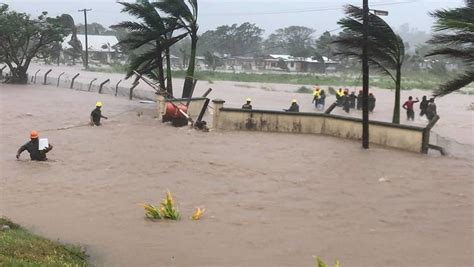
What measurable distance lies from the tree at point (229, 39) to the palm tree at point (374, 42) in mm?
99517

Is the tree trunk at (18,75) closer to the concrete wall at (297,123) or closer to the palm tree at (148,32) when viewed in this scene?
the palm tree at (148,32)

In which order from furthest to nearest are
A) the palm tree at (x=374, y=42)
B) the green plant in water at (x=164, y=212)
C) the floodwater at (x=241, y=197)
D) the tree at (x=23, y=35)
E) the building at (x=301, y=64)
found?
the building at (x=301, y=64) → the tree at (x=23, y=35) → the palm tree at (x=374, y=42) → the green plant in water at (x=164, y=212) → the floodwater at (x=241, y=197)

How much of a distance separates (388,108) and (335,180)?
23664mm

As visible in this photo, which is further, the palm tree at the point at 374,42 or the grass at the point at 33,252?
the palm tree at the point at 374,42

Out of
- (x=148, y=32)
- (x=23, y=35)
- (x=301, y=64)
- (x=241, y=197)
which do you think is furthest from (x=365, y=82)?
(x=301, y=64)

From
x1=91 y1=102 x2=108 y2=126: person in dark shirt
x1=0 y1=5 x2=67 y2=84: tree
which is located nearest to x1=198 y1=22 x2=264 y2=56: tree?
x1=0 y1=5 x2=67 y2=84: tree

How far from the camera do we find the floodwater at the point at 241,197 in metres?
8.53

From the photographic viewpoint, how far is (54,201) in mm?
11188

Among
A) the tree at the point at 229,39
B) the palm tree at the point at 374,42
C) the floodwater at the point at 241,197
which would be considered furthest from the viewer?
the tree at the point at 229,39

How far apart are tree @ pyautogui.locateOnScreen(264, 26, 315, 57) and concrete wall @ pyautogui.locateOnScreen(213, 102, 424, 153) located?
10875cm

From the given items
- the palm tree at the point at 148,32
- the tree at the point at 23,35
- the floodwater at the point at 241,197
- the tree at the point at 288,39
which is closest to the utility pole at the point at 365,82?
the floodwater at the point at 241,197

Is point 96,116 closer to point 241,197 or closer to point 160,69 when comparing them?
point 160,69

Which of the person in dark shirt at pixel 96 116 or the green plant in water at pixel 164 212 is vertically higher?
the person in dark shirt at pixel 96 116

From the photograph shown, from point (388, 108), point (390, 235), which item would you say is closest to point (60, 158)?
point (390, 235)
